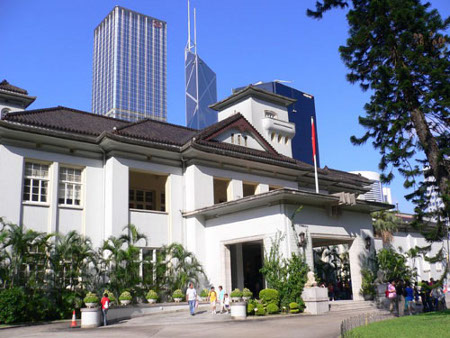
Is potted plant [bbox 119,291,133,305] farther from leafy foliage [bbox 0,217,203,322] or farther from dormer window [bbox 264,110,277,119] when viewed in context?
dormer window [bbox 264,110,277,119]

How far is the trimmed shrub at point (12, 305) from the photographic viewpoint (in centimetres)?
1769

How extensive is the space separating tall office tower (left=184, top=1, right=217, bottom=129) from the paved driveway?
125529 mm

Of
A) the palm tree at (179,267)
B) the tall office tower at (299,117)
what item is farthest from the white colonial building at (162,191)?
the tall office tower at (299,117)

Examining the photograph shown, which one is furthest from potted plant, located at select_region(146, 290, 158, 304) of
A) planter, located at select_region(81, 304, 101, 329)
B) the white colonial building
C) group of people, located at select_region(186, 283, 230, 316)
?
planter, located at select_region(81, 304, 101, 329)

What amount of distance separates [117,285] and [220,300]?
15.5 feet

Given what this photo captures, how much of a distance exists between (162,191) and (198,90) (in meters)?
123

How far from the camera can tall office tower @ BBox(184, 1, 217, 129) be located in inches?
5756

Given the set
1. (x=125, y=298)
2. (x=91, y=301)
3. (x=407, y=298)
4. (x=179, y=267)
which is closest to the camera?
(x=91, y=301)

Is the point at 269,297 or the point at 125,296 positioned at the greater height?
the point at 125,296

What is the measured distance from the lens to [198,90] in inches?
5881

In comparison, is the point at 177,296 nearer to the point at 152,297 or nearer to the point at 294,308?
the point at 152,297

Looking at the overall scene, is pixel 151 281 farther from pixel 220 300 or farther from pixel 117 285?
pixel 220 300

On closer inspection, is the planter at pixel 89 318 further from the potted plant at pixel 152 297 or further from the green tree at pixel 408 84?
the green tree at pixel 408 84

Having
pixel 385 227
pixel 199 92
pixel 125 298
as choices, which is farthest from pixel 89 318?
pixel 199 92
